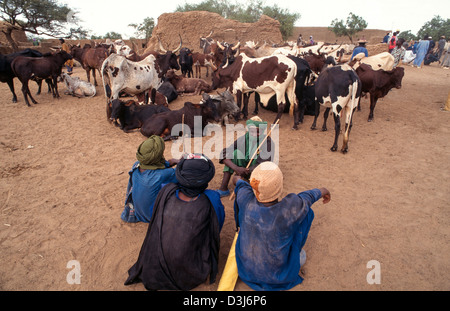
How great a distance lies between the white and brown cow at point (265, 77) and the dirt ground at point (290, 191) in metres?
0.91

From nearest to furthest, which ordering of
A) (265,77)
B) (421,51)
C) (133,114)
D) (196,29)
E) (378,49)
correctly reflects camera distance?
1. (133,114)
2. (265,77)
3. (378,49)
4. (421,51)
5. (196,29)

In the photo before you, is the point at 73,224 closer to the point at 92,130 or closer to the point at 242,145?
the point at 242,145

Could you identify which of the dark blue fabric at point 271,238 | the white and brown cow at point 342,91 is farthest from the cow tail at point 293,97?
the dark blue fabric at point 271,238

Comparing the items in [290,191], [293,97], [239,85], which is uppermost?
[239,85]

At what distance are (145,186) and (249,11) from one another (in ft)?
139

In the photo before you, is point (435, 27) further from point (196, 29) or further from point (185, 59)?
point (185, 59)

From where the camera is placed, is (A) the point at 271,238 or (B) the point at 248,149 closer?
(A) the point at 271,238

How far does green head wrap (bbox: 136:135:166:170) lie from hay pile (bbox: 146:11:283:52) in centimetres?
1516

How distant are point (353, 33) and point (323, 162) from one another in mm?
32302

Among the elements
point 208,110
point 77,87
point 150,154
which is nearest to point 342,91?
point 208,110

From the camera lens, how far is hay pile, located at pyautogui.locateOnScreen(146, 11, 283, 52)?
17.3 m

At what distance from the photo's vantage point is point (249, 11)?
128ft

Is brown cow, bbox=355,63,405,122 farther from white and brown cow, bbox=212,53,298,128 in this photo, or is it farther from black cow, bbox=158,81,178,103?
black cow, bbox=158,81,178,103

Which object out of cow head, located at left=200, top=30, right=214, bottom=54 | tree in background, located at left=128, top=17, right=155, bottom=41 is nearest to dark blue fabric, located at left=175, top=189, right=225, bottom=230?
cow head, located at left=200, top=30, right=214, bottom=54
